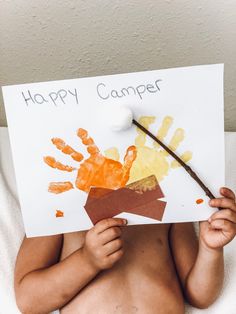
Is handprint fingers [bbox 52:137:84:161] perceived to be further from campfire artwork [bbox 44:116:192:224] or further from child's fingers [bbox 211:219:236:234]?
child's fingers [bbox 211:219:236:234]

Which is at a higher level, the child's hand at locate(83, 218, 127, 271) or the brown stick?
the brown stick

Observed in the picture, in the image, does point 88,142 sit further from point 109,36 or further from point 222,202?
point 109,36

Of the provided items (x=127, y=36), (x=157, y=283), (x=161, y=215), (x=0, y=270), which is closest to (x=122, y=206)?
(x=161, y=215)

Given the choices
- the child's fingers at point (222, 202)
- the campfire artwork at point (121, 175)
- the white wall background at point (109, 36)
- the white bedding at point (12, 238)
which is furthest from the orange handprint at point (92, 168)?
the white wall background at point (109, 36)

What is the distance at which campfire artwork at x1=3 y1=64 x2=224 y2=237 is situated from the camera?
0.62 m

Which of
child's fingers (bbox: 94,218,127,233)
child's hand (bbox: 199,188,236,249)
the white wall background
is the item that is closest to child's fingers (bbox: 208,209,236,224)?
child's hand (bbox: 199,188,236,249)

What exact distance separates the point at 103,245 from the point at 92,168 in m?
0.12

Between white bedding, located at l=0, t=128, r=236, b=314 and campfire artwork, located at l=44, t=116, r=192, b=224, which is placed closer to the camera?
campfire artwork, located at l=44, t=116, r=192, b=224

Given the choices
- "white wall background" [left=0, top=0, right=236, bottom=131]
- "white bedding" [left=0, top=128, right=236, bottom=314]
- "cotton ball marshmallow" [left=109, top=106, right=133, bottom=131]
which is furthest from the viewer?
"white wall background" [left=0, top=0, right=236, bottom=131]

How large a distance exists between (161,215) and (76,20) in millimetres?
425

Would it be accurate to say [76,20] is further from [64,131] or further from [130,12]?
[64,131]

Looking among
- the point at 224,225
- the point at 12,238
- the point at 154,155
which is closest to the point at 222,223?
the point at 224,225

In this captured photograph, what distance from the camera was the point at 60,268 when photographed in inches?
28.7

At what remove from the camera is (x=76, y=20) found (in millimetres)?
882
